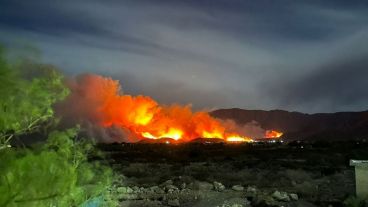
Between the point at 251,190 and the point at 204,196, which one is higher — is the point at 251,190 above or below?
above

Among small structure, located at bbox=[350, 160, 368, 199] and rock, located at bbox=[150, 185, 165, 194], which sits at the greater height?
small structure, located at bbox=[350, 160, 368, 199]

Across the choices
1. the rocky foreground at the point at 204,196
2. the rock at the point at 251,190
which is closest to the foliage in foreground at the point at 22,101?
the rocky foreground at the point at 204,196

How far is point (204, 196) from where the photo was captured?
3186 centimetres

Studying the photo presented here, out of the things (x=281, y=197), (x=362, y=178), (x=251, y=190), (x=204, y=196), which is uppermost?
(x=362, y=178)

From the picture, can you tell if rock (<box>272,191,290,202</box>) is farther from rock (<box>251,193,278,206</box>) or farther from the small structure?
the small structure

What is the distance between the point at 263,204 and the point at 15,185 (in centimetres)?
2051

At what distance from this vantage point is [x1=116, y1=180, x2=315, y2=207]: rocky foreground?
28.2 m

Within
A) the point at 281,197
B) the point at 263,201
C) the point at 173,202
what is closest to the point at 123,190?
the point at 173,202

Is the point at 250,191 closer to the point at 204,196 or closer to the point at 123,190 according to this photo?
the point at 204,196

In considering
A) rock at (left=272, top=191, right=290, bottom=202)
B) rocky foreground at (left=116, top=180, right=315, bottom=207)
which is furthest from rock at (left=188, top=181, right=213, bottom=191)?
rock at (left=272, top=191, right=290, bottom=202)

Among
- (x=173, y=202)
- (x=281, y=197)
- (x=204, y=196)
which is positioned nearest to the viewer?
(x=281, y=197)

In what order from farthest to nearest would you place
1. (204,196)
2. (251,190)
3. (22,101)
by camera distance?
(251,190)
(204,196)
(22,101)

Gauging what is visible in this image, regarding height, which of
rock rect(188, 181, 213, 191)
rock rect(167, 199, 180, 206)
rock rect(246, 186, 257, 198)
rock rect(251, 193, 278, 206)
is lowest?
rock rect(167, 199, 180, 206)

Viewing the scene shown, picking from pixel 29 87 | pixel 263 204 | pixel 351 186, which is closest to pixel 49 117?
pixel 29 87
